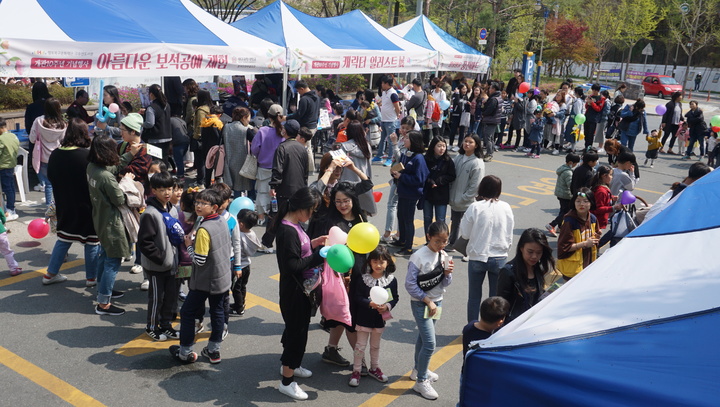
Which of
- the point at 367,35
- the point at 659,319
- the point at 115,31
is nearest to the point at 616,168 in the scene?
the point at 659,319

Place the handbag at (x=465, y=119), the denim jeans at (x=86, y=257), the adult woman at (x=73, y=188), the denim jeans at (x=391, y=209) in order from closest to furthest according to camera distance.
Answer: the adult woman at (x=73, y=188) < the denim jeans at (x=86, y=257) < the denim jeans at (x=391, y=209) < the handbag at (x=465, y=119)

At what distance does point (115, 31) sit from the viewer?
834 centimetres

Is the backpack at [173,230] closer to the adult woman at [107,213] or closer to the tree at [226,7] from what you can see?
the adult woman at [107,213]

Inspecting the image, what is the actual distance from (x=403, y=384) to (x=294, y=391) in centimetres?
93

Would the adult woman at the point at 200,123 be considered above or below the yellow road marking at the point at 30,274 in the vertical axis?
above

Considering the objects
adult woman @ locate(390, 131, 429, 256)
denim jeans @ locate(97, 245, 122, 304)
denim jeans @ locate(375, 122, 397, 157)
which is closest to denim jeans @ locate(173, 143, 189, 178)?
adult woman @ locate(390, 131, 429, 256)

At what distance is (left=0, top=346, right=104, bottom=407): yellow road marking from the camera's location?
14.5 feet

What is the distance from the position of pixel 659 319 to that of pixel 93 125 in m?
11.4

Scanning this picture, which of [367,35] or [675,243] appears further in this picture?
[367,35]

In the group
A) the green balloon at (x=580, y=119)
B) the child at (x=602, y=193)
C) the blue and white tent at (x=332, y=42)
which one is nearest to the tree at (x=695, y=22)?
the green balloon at (x=580, y=119)

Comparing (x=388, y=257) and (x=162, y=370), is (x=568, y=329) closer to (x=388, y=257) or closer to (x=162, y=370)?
(x=388, y=257)

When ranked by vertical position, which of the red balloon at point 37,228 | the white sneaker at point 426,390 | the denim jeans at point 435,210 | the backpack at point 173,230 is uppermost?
the backpack at point 173,230

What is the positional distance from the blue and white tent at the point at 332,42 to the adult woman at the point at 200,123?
6.40 feet

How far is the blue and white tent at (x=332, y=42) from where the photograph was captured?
38.4ft
